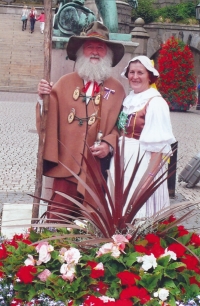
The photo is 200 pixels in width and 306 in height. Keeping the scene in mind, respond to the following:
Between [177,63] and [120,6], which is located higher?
[120,6]

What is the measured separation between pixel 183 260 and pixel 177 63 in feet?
70.6

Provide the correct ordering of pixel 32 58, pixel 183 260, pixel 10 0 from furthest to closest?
pixel 10 0 → pixel 32 58 → pixel 183 260

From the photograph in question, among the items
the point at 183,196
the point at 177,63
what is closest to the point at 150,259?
the point at 183,196

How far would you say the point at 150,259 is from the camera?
3.25 metres

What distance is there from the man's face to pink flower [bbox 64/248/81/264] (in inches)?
73.3

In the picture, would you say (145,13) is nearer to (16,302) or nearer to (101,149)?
(101,149)

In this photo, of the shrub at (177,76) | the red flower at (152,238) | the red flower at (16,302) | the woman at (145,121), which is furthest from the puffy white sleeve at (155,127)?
the shrub at (177,76)

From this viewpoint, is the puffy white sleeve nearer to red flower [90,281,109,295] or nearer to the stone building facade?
red flower [90,281,109,295]

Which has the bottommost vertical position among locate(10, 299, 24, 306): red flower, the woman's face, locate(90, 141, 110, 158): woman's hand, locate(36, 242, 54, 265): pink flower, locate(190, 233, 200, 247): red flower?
locate(10, 299, 24, 306): red flower

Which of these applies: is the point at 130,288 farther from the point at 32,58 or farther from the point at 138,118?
the point at 32,58

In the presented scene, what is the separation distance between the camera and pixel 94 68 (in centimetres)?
474

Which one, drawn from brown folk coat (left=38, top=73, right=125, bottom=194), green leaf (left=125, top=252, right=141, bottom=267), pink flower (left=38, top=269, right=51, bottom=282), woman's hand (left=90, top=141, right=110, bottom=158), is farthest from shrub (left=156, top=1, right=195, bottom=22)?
pink flower (left=38, top=269, right=51, bottom=282)

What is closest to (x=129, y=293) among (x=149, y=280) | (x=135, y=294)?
(x=135, y=294)

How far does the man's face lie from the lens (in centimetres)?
477
